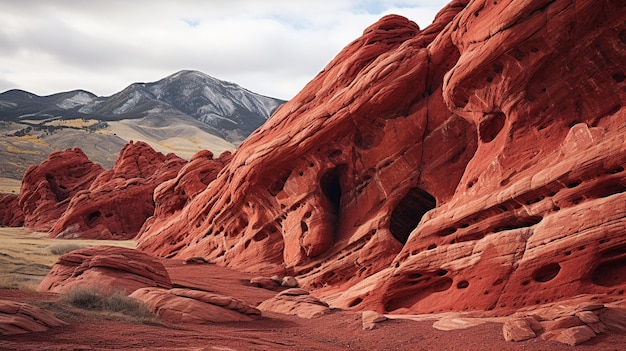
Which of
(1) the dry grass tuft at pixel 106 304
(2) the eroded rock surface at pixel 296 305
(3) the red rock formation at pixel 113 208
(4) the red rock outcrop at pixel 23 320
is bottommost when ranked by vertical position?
(4) the red rock outcrop at pixel 23 320

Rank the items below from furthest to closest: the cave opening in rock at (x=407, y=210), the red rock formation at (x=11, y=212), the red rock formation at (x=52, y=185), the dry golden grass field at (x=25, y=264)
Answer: the red rock formation at (x=11, y=212) → the red rock formation at (x=52, y=185) → the cave opening in rock at (x=407, y=210) → the dry golden grass field at (x=25, y=264)

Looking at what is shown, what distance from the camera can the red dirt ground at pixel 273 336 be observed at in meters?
8.15

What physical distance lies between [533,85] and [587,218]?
17.2 ft

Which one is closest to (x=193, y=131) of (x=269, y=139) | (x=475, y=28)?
(x=269, y=139)

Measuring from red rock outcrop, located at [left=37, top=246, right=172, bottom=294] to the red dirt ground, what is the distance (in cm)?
299

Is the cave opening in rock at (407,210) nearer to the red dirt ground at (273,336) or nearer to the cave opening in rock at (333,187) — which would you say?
the cave opening in rock at (333,187)

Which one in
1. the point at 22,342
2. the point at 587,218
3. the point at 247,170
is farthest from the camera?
the point at 247,170

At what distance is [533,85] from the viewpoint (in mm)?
16406

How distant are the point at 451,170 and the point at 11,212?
55.1m

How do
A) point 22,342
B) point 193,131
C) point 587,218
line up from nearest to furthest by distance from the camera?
point 22,342
point 587,218
point 193,131

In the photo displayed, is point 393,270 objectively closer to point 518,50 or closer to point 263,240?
point 518,50

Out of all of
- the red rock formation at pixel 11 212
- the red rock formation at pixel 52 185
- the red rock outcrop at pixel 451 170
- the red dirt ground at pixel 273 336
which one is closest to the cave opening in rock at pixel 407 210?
the red rock outcrop at pixel 451 170

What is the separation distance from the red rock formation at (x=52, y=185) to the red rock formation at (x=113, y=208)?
572 centimetres

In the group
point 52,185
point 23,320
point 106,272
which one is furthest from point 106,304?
point 52,185
